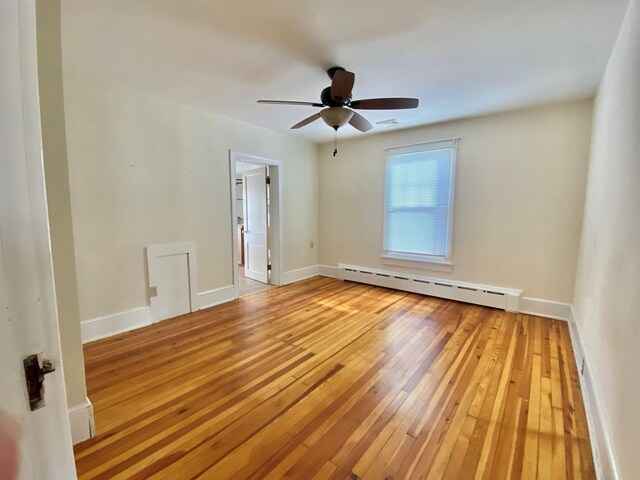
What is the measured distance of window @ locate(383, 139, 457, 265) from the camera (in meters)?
3.87

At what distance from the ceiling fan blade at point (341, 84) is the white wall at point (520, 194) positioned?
2209mm

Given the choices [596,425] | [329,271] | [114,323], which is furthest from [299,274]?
[596,425]

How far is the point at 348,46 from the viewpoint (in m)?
2.07

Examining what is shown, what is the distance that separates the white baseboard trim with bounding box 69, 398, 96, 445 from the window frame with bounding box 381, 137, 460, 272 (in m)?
3.87

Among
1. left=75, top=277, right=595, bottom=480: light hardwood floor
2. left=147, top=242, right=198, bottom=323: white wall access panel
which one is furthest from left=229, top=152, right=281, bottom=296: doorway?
left=75, top=277, right=595, bottom=480: light hardwood floor

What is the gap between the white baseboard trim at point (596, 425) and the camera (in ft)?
4.19

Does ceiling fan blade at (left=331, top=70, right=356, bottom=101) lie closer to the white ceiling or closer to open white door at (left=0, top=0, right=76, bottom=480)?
the white ceiling

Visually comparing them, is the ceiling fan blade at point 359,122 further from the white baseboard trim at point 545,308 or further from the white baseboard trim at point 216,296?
the white baseboard trim at point 545,308

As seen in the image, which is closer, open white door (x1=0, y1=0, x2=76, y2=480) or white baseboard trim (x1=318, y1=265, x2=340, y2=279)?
open white door (x1=0, y1=0, x2=76, y2=480)

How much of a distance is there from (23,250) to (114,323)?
9.75ft

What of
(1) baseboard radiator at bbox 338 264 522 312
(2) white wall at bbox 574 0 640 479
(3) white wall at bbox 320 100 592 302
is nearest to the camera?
(2) white wall at bbox 574 0 640 479

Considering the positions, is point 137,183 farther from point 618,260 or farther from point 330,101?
point 618,260

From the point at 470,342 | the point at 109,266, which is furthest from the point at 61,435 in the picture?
the point at 470,342

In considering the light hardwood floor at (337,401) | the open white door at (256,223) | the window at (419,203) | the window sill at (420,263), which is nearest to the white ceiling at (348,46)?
the window at (419,203)
